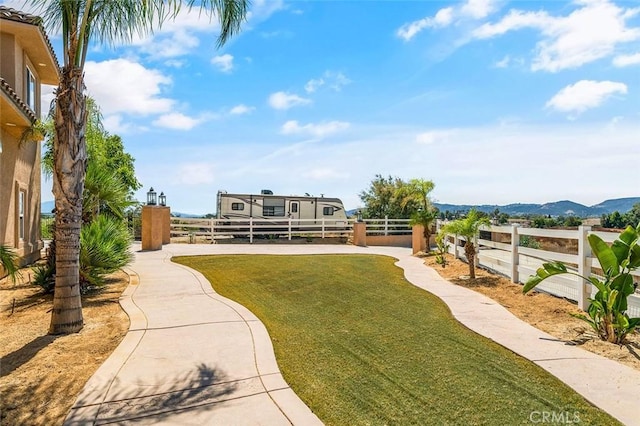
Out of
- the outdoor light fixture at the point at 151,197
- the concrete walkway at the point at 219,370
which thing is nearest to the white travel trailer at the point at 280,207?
the outdoor light fixture at the point at 151,197

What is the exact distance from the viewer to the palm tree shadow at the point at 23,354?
13.9 ft

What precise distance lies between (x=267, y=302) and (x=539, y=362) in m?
4.32

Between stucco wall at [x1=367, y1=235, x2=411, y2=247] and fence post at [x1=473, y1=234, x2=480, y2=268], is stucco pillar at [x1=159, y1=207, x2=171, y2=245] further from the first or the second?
fence post at [x1=473, y1=234, x2=480, y2=268]

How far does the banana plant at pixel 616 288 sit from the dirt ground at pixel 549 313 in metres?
0.17

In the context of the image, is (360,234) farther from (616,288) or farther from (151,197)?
(616,288)

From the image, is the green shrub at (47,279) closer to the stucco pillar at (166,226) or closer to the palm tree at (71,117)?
the palm tree at (71,117)

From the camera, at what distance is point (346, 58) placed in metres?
12.2

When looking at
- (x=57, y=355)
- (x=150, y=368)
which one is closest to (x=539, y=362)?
(x=150, y=368)

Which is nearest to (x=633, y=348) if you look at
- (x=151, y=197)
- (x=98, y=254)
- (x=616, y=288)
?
(x=616, y=288)

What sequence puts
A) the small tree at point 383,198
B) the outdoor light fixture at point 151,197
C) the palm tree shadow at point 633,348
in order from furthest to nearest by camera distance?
the small tree at point 383,198, the outdoor light fixture at point 151,197, the palm tree shadow at point 633,348

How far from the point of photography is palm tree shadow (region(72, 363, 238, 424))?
10.5 ft

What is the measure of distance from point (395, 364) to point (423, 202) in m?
16.1

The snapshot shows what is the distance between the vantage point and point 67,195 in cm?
540

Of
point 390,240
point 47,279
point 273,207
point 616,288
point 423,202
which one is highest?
point 423,202
